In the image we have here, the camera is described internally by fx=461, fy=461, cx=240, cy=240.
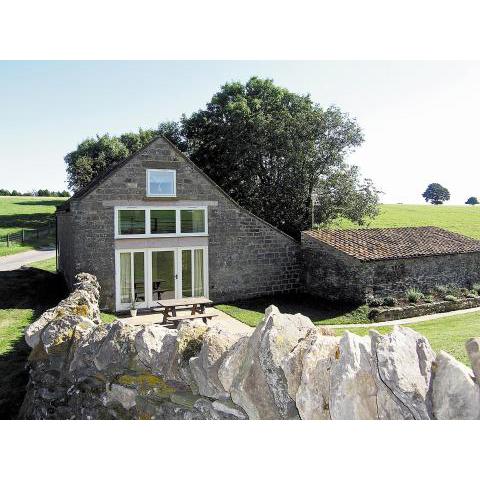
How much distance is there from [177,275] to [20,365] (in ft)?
30.5

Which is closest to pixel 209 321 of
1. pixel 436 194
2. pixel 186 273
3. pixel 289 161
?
pixel 186 273

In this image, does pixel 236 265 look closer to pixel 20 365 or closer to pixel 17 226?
pixel 20 365

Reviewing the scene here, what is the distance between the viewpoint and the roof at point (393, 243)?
61.5 ft

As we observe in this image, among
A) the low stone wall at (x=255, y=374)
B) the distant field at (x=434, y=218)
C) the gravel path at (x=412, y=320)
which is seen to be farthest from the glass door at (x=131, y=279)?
the distant field at (x=434, y=218)

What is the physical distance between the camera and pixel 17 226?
159 feet

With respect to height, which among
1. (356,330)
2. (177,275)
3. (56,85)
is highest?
(56,85)

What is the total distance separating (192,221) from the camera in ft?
62.1

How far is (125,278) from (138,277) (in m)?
0.52

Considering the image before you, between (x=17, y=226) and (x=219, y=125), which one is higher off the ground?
(x=219, y=125)

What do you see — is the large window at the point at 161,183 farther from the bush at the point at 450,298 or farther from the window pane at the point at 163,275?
the bush at the point at 450,298

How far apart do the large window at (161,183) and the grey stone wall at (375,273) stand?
645 centimetres
